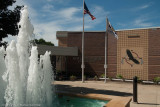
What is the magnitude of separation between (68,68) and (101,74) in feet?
16.2

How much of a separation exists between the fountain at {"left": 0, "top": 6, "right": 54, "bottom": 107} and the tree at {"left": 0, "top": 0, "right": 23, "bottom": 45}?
4.03 m

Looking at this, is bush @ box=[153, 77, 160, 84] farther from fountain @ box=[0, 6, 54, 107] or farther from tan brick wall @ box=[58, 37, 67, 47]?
fountain @ box=[0, 6, 54, 107]

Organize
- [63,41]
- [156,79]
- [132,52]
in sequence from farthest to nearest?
[63,41] < [132,52] < [156,79]

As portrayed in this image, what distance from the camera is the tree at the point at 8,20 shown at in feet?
40.5

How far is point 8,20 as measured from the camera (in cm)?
1254

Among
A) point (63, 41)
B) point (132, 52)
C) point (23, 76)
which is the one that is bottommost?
point (23, 76)

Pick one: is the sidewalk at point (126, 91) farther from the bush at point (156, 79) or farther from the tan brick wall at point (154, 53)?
the tan brick wall at point (154, 53)

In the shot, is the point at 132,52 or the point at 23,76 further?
the point at 132,52

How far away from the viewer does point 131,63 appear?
22016 millimetres

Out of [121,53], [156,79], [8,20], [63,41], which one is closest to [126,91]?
[156,79]

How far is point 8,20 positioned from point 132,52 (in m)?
15.4

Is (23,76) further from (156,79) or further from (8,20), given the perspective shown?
(156,79)

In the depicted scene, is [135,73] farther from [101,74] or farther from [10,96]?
[10,96]

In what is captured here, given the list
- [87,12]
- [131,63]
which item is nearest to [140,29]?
[131,63]
